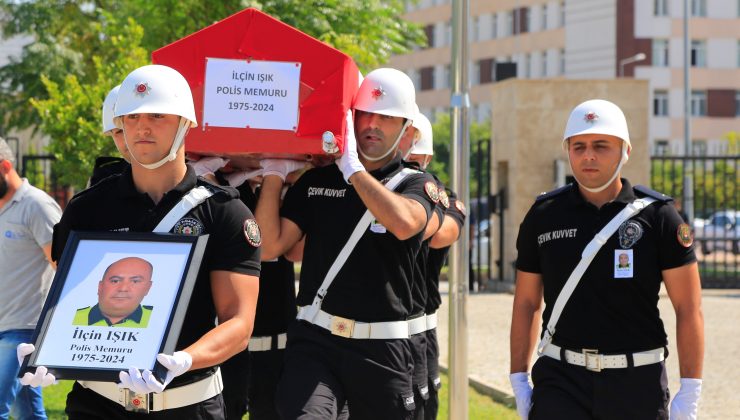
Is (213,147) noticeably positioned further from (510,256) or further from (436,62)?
(436,62)

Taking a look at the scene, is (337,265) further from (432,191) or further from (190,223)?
(190,223)

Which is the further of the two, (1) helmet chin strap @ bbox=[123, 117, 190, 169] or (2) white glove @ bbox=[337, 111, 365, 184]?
(2) white glove @ bbox=[337, 111, 365, 184]

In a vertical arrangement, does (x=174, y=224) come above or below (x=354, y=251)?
above

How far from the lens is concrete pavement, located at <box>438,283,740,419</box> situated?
40.2 feet

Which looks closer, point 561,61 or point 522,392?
point 522,392

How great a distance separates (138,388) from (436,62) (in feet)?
286

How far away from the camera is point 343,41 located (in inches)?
699

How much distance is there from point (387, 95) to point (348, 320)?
3.81 feet

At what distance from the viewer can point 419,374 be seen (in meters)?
6.43

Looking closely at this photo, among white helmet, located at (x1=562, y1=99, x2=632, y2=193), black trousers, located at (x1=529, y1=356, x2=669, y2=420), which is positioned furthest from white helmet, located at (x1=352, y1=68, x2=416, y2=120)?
black trousers, located at (x1=529, y1=356, x2=669, y2=420)

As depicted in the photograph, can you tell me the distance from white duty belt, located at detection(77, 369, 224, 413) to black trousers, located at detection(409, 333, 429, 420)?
1790 mm

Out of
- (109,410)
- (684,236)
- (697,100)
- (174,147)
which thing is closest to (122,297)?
(109,410)

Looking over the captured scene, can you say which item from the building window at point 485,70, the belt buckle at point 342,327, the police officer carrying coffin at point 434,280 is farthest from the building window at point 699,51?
the belt buckle at point 342,327

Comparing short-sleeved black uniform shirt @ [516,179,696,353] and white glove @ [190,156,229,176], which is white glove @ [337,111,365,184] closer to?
white glove @ [190,156,229,176]
